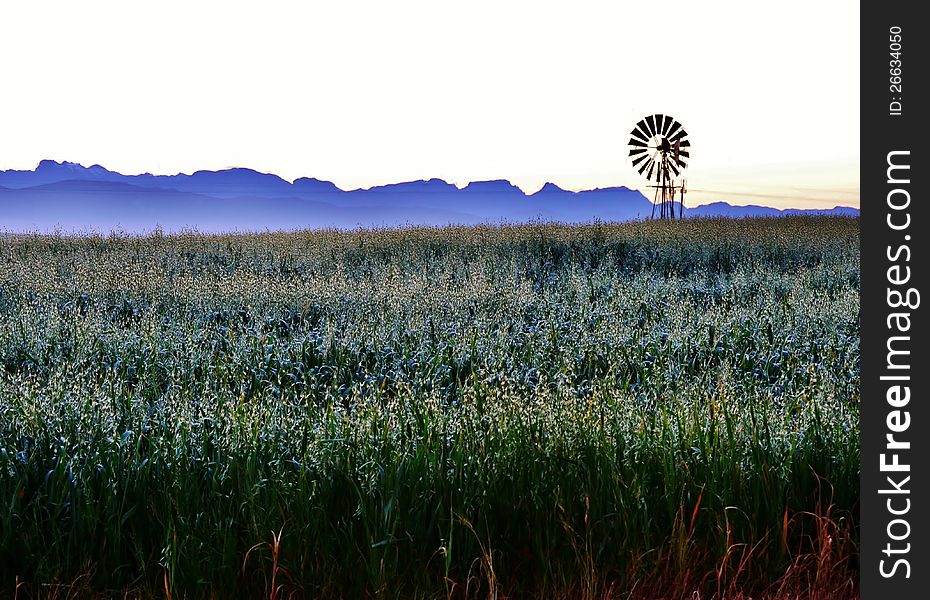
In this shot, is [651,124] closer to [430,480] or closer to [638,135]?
[638,135]

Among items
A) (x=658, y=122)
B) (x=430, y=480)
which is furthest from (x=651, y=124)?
(x=430, y=480)

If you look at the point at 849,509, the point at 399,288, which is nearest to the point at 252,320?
the point at 399,288

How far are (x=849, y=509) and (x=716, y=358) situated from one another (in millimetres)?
4056

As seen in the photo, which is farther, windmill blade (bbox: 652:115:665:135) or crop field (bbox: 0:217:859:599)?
windmill blade (bbox: 652:115:665:135)

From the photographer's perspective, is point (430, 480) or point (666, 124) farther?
point (666, 124)

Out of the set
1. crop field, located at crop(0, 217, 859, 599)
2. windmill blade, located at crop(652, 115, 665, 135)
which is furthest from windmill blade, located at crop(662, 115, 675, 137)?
crop field, located at crop(0, 217, 859, 599)

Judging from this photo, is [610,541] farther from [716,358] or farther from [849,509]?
[716,358]

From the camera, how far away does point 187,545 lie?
2.95 meters

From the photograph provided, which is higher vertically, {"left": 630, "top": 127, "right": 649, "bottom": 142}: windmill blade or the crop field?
{"left": 630, "top": 127, "right": 649, "bottom": 142}: windmill blade

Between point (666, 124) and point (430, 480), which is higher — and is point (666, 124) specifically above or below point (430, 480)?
above

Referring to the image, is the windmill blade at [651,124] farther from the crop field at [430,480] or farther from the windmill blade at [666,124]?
the crop field at [430,480]

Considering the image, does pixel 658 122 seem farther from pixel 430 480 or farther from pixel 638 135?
pixel 430 480

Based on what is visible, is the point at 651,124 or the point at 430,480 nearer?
the point at 430,480

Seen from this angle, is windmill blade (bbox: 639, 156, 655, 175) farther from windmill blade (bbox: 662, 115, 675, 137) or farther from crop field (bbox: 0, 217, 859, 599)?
crop field (bbox: 0, 217, 859, 599)
